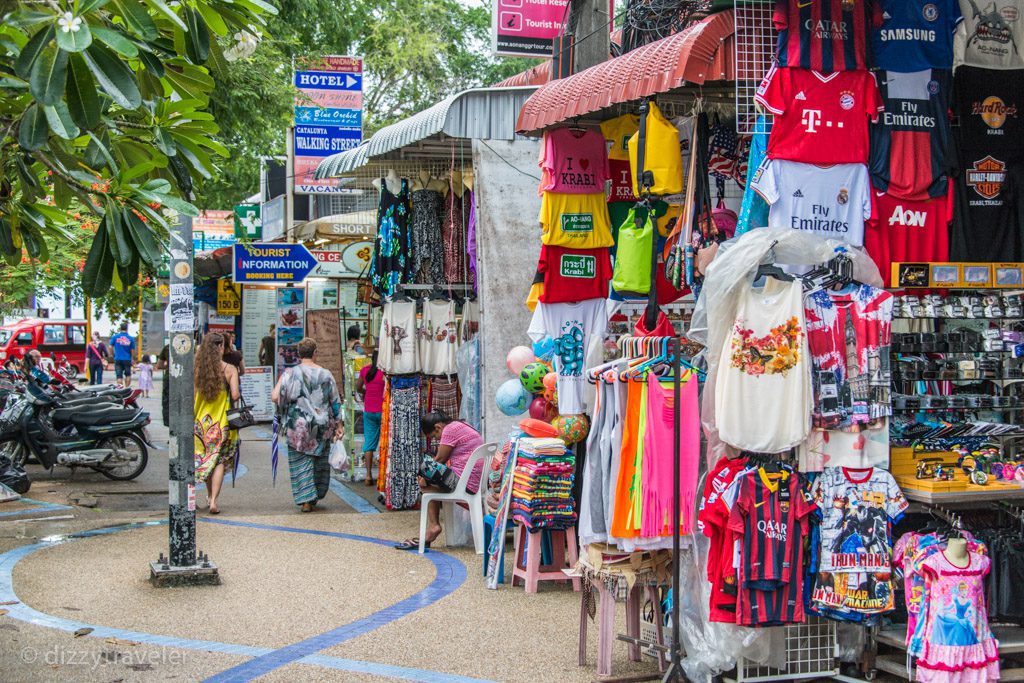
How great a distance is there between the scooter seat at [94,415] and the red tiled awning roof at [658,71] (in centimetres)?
860

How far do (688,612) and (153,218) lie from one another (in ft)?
11.4

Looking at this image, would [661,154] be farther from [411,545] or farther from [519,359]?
[411,545]

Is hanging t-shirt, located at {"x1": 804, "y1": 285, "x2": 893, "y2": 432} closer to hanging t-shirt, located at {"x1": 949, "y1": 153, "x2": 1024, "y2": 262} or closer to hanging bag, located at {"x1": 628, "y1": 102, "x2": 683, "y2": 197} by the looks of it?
hanging t-shirt, located at {"x1": 949, "y1": 153, "x2": 1024, "y2": 262}

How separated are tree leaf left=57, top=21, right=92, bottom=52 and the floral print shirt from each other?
7.97 meters

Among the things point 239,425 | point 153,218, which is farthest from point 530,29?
point 153,218

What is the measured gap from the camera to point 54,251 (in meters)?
12.9

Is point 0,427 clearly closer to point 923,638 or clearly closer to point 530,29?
point 530,29

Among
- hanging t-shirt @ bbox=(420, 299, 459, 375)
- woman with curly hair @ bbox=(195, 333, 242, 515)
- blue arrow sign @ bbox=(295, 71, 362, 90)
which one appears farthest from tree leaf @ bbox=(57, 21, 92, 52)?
blue arrow sign @ bbox=(295, 71, 362, 90)

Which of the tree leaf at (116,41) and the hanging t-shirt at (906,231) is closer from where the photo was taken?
the tree leaf at (116,41)

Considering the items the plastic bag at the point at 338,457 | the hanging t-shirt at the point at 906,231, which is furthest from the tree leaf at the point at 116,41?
the plastic bag at the point at 338,457

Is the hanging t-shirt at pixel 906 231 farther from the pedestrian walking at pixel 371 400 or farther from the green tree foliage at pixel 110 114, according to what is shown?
the pedestrian walking at pixel 371 400

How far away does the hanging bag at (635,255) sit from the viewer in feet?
23.7

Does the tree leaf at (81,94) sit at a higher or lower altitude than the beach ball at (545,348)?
higher

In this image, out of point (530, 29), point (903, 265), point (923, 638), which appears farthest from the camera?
point (530, 29)
